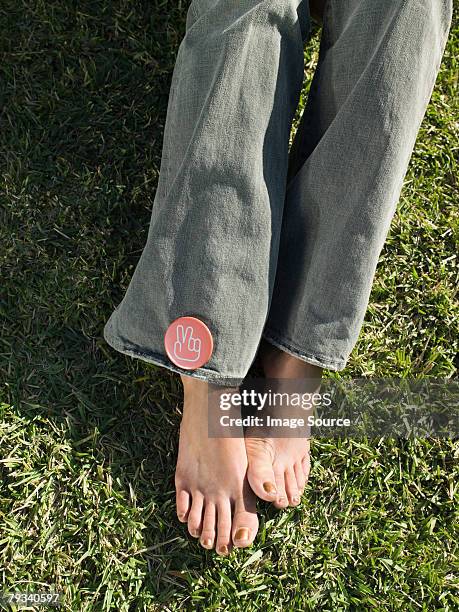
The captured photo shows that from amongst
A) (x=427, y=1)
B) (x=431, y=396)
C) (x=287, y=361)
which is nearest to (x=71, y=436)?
(x=287, y=361)

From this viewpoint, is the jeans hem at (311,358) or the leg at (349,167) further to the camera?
the jeans hem at (311,358)

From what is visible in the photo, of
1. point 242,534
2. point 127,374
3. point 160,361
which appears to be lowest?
point 242,534

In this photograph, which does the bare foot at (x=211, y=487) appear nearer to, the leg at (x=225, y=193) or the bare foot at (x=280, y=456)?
the bare foot at (x=280, y=456)

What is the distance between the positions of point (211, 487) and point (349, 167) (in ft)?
2.30

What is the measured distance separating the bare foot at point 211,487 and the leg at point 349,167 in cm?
23

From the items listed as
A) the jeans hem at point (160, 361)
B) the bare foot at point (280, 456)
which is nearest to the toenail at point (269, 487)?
the bare foot at point (280, 456)

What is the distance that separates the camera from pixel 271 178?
1198 mm

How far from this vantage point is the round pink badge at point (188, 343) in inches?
46.0

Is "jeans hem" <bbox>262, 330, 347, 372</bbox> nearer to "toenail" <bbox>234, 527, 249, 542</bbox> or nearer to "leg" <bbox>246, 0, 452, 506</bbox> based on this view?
"leg" <bbox>246, 0, 452, 506</bbox>

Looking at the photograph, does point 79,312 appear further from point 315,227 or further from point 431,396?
point 431,396

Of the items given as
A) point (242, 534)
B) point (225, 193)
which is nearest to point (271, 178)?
point (225, 193)

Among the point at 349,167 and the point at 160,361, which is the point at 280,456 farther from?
the point at 349,167

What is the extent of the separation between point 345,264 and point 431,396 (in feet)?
1.86

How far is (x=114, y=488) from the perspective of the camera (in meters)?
1.41
